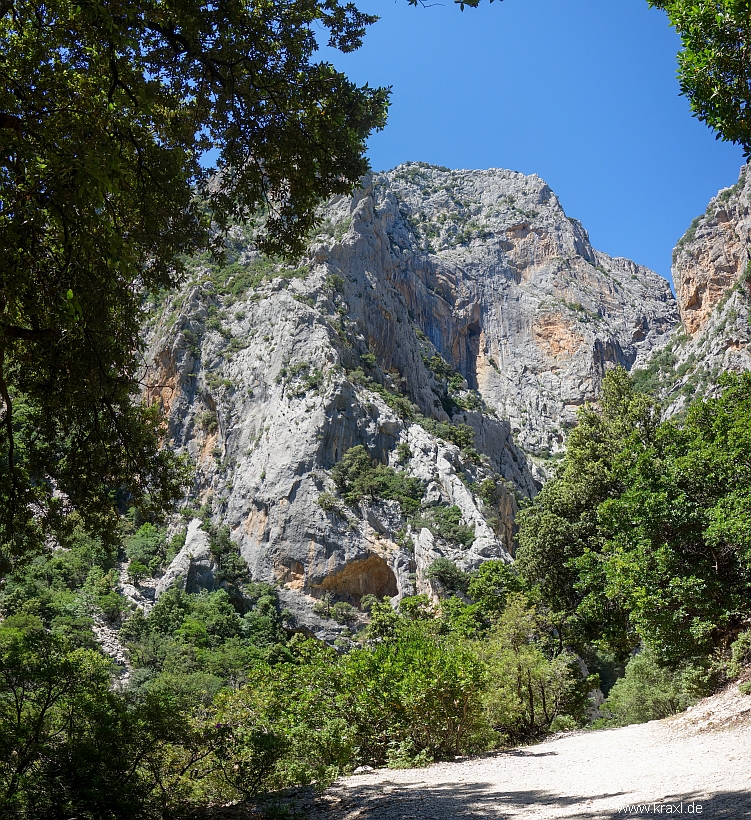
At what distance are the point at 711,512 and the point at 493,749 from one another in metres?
6.58

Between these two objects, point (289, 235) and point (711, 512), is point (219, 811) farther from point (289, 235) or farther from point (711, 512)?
point (711, 512)

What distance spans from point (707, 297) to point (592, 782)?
6946 centimetres

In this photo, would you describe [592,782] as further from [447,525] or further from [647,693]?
[447,525]

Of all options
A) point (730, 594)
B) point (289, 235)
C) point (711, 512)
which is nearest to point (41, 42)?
point (289, 235)

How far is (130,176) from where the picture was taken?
5293mm

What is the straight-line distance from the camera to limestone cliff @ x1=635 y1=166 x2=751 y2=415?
52.8m

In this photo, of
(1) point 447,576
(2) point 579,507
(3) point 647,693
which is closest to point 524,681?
(3) point 647,693

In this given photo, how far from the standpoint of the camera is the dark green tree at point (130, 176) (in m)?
4.70

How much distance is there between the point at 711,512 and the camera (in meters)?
11.4

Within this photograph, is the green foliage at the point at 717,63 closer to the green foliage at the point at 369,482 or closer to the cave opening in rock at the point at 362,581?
the cave opening in rock at the point at 362,581

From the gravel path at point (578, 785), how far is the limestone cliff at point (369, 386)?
35.1 ft

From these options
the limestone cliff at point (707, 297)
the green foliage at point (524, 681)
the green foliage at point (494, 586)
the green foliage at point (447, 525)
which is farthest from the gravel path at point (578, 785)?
the limestone cliff at point (707, 297)

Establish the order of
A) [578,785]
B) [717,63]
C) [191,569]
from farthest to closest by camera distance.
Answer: [191,569], [578,785], [717,63]

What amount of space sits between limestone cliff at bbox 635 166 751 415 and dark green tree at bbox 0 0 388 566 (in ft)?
171
